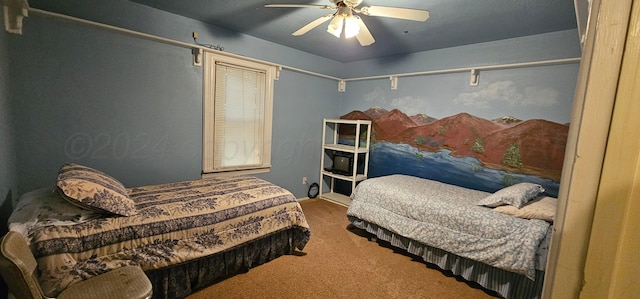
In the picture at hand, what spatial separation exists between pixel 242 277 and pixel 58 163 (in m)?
1.99

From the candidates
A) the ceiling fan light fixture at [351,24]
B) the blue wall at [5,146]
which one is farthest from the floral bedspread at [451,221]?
the blue wall at [5,146]

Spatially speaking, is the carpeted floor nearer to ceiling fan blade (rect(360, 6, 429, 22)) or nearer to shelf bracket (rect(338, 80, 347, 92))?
ceiling fan blade (rect(360, 6, 429, 22))

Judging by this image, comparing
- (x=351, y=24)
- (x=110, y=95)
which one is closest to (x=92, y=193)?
(x=110, y=95)

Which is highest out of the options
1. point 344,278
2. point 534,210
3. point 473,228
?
point 534,210

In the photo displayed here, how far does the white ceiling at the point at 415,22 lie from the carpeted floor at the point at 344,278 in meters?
2.39

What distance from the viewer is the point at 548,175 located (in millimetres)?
2672

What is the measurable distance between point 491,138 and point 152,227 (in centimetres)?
351

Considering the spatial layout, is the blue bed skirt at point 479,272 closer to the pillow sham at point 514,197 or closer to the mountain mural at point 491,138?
the pillow sham at point 514,197

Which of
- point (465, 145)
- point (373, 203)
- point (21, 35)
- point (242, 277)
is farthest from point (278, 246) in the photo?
point (21, 35)

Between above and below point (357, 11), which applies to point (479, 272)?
below

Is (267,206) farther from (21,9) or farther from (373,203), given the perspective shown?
(21,9)

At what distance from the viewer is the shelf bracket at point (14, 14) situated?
6.35 ft

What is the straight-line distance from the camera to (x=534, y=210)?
208 centimetres

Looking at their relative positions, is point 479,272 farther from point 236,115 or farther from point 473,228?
point 236,115
